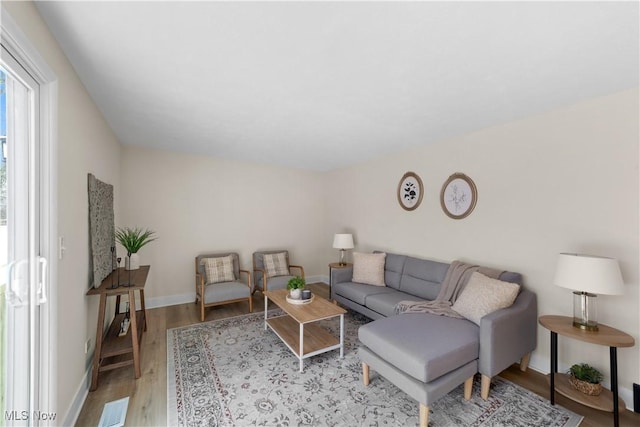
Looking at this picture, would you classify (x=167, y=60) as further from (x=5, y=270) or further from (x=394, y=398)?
(x=394, y=398)

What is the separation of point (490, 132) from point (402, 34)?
6.38 ft

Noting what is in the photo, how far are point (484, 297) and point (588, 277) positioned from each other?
698 millimetres

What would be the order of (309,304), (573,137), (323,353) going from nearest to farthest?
(573,137)
(323,353)
(309,304)

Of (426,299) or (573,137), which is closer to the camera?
(573,137)

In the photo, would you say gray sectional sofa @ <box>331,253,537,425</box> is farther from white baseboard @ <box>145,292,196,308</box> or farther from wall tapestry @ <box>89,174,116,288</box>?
white baseboard @ <box>145,292,196,308</box>

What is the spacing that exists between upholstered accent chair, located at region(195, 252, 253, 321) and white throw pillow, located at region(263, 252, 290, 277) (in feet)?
1.43

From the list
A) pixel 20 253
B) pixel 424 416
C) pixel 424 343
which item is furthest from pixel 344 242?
pixel 20 253

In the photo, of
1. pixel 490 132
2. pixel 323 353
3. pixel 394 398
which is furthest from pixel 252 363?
pixel 490 132

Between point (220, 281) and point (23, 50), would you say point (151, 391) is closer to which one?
point (220, 281)

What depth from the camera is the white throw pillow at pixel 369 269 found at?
362cm

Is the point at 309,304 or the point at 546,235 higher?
the point at 546,235

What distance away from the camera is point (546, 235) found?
2363 mm

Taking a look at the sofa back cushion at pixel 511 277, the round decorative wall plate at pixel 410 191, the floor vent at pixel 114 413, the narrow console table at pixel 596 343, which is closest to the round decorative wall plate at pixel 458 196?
the round decorative wall plate at pixel 410 191

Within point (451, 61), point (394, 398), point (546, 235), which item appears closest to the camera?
point (451, 61)
